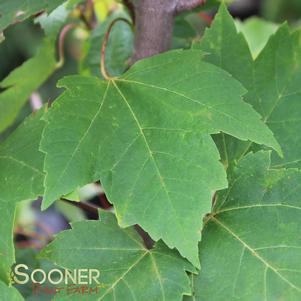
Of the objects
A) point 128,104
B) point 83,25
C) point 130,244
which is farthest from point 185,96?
point 83,25

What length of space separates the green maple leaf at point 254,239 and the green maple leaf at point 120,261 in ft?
0.09

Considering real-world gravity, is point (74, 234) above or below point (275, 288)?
above

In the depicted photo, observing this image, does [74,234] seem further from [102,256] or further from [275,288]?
[275,288]

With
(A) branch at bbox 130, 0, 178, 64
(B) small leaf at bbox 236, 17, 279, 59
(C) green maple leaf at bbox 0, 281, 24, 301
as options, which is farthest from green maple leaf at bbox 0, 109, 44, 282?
(B) small leaf at bbox 236, 17, 279, 59

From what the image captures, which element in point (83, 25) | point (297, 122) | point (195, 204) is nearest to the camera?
point (195, 204)

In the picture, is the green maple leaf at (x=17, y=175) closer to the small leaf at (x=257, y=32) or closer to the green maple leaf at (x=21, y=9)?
the green maple leaf at (x=21, y=9)

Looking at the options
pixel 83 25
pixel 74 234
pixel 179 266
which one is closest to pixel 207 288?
pixel 179 266

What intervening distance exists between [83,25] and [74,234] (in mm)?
535

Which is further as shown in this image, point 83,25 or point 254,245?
point 83,25

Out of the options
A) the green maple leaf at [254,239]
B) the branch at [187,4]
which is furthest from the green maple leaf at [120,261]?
the branch at [187,4]

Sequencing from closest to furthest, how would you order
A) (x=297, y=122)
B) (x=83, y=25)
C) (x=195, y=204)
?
(x=195, y=204) < (x=297, y=122) < (x=83, y=25)

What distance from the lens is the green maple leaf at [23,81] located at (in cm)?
83

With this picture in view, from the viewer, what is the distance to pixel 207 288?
22.7 inches

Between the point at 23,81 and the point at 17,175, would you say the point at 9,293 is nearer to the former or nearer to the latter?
the point at 17,175
